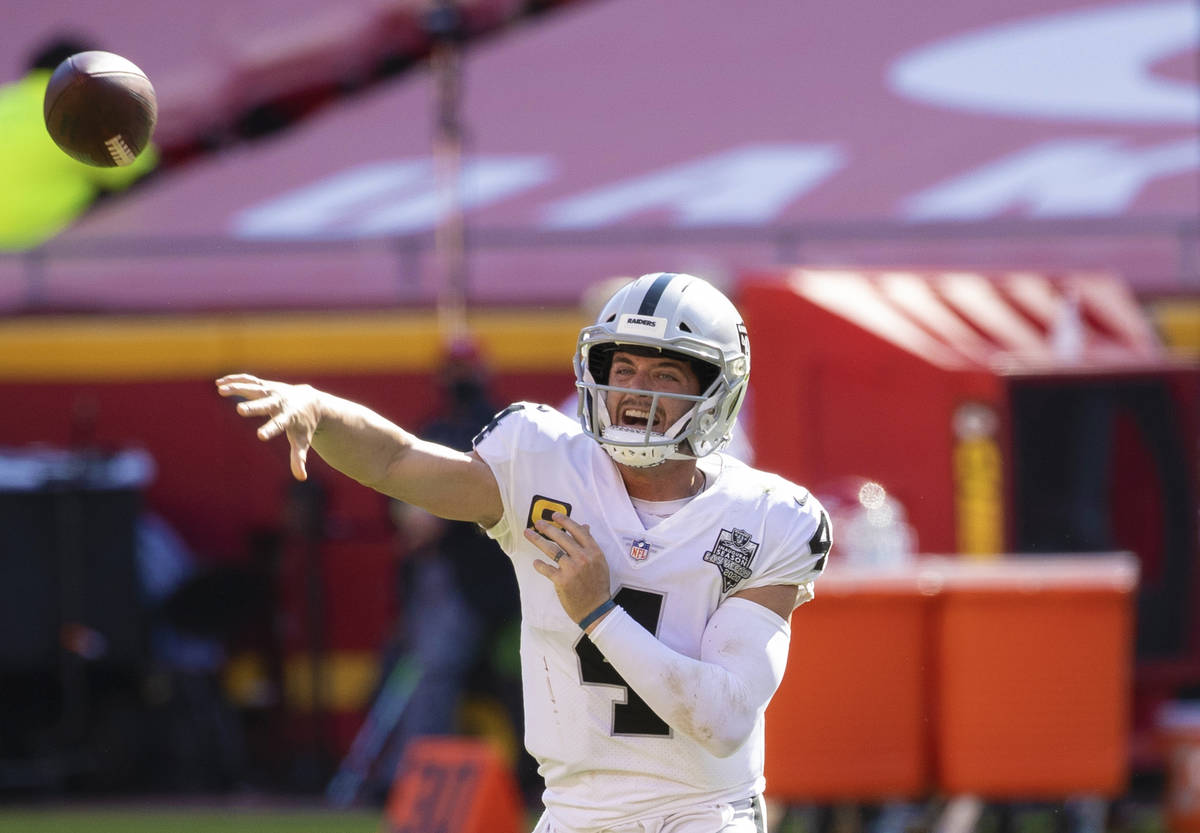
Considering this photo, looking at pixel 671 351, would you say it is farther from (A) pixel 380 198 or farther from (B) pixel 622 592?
(A) pixel 380 198

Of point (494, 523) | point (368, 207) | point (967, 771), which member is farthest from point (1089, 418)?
point (494, 523)

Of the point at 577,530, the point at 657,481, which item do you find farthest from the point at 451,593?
the point at 577,530

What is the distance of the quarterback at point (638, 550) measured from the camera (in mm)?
3438

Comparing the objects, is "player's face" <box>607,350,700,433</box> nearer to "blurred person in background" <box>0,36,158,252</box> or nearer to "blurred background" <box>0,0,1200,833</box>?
"blurred background" <box>0,0,1200,833</box>

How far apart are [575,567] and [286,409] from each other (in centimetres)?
59

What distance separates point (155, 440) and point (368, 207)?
1717 mm

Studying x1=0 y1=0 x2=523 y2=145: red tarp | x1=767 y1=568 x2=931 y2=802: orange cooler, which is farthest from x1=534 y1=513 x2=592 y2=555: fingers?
x1=0 y1=0 x2=523 y2=145: red tarp

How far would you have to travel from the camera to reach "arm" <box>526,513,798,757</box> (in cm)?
338

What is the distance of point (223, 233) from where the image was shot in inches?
384

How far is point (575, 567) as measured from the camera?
3428 mm

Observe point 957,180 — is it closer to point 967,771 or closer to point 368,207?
point 368,207

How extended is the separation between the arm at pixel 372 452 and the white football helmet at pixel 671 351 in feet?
0.85

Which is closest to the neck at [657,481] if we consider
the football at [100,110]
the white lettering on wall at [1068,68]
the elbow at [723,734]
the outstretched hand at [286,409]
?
the elbow at [723,734]

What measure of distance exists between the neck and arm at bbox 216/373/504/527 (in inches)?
10.4
